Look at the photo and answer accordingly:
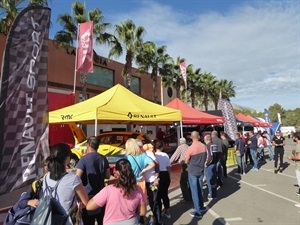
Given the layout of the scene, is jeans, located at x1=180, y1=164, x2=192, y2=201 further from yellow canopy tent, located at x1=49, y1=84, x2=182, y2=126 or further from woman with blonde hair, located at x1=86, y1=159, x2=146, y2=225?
woman with blonde hair, located at x1=86, y1=159, x2=146, y2=225

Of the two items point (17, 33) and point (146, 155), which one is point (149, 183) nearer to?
point (146, 155)

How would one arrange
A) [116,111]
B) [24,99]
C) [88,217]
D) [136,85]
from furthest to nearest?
[136,85], [116,111], [88,217], [24,99]

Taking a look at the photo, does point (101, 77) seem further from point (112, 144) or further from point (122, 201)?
point (122, 201)

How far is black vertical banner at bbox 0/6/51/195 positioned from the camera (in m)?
3.53

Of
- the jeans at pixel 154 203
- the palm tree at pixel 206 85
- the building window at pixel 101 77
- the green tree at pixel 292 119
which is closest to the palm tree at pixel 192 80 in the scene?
the palm tree at pixel 206 85

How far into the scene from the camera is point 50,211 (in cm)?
254

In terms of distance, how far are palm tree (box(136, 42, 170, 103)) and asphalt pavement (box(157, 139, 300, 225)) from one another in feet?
51.4

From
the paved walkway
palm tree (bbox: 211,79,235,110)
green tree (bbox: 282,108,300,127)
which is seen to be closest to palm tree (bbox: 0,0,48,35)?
the paved walkway

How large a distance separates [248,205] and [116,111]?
454cm

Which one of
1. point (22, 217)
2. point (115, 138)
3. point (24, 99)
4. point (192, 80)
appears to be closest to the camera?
point (22, 217)

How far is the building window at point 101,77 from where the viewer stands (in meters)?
Answer: 23.8

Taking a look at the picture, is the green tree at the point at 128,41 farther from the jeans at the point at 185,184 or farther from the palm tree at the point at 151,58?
the jeans at the point at 185,184

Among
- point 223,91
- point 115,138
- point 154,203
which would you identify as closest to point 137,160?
point 154,203

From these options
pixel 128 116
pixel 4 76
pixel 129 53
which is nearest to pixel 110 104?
pixel 128 116
